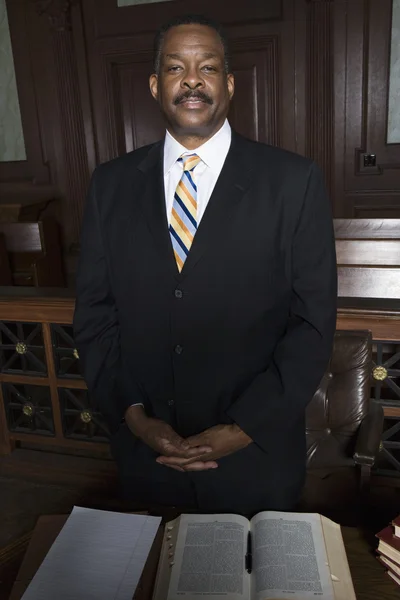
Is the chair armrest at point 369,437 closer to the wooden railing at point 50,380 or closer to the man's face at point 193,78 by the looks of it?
the wooden railing at point 50,380

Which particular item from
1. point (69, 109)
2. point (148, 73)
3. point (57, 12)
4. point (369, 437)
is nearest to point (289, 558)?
point (369, 437)

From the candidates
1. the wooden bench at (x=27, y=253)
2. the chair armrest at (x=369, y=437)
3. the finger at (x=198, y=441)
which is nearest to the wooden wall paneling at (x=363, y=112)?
the wooden bench at (x=27, y=253)

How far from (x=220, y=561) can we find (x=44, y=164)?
16.5ft

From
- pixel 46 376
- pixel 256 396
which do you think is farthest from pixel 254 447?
pixel 46 376

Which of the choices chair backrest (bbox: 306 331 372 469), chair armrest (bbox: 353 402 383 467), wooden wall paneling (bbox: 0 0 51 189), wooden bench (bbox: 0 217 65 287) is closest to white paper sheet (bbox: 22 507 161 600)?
chair armrest (bbox: 353 402 383 467)

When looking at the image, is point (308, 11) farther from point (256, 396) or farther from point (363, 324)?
point (256, 396)

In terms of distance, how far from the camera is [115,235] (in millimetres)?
1460

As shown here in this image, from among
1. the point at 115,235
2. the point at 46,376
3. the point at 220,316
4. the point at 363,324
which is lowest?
the point at 46,376

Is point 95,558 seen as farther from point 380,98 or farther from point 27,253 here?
point 380,98

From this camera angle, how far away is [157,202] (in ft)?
4.66

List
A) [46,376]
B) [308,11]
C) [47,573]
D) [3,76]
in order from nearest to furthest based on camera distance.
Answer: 1. [47,573]
2. [46,376]
3. [308,11]
4. [3,76]

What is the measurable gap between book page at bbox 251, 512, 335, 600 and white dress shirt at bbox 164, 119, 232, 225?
0.70 meters

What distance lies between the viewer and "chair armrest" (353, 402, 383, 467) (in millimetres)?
1649

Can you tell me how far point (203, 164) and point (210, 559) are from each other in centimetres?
88
